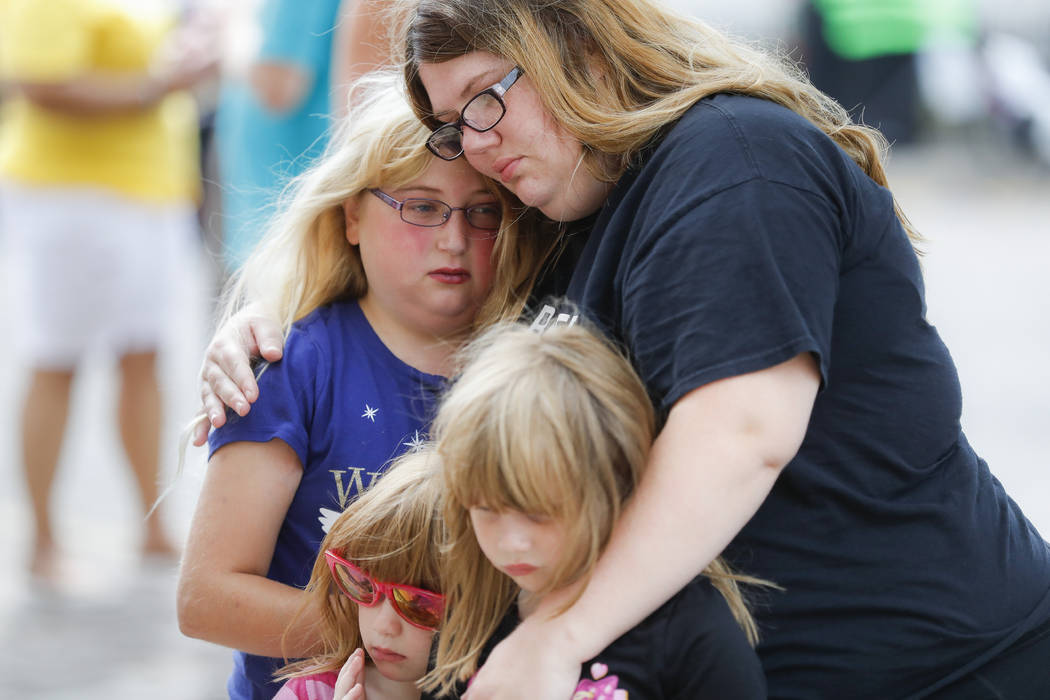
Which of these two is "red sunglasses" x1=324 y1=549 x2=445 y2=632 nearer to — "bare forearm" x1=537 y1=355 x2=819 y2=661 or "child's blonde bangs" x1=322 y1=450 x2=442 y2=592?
"child's blonde bangs" x1=322 y1=450 x2=442 y2=592

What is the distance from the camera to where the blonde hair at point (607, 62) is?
1.62m

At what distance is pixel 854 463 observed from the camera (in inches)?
61.2

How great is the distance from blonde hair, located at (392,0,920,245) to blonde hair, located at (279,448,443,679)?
480 millimetres

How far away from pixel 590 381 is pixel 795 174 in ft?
1.11

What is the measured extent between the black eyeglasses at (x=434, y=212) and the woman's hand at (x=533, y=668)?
70 centimetres

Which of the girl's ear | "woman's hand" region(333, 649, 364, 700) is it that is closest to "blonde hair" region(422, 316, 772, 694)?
"woman's hand" region(333, 649, 364, 700)

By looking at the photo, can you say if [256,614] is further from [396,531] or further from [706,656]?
[706,656]

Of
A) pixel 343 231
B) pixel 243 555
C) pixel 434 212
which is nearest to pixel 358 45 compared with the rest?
pixel 343 231

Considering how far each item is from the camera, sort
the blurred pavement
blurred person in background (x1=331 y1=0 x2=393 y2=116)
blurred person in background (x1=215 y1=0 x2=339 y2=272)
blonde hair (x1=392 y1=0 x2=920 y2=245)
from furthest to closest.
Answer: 1. the blurred pavement
2. blurred person in background (x1=215 y1=0 x2=339 y2=272)
3. blurred person in background (x1=331 y1=0 x2=393 y2=116)
4. blonde hair (x1=392 y1=0 x2=920 y2=245)

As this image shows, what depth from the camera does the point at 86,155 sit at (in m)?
4.00

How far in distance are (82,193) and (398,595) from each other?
2767mm

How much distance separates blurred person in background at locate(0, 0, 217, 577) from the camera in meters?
3.89

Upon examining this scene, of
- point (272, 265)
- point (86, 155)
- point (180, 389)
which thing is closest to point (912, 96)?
point (180, 389)

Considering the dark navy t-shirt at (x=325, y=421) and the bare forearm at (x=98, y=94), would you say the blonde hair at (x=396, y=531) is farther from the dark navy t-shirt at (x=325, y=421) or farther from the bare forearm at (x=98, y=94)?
the bare forearm at (x=98, y=94)
